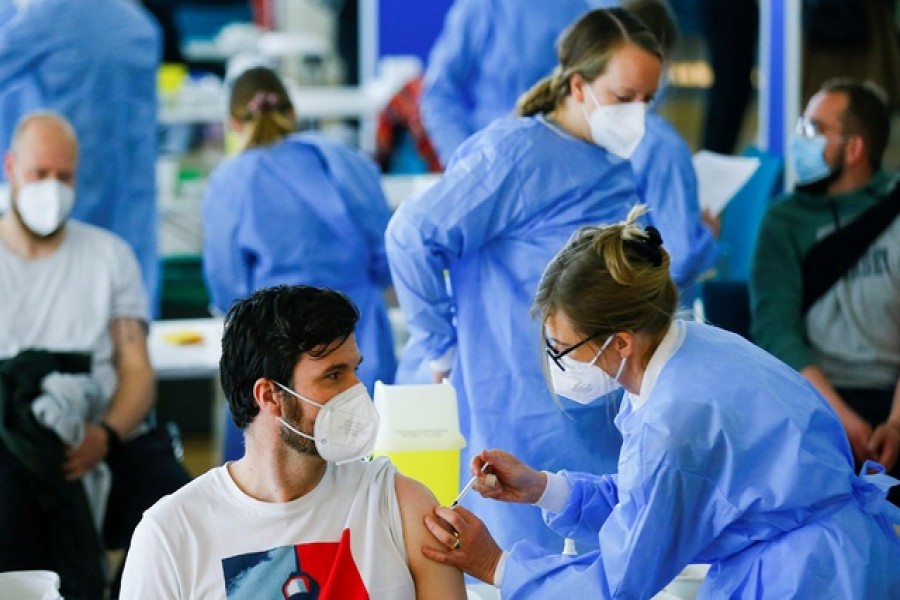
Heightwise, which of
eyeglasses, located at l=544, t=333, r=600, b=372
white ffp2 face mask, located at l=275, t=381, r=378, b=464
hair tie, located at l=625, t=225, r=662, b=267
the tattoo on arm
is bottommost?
the tattoo on arm

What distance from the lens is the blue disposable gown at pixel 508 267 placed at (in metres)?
2.56

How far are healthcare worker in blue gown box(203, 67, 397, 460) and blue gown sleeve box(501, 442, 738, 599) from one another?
63.9 inches

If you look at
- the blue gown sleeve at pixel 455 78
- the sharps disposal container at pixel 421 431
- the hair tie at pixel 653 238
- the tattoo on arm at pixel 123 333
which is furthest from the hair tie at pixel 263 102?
the hair tie at pixel 653 238

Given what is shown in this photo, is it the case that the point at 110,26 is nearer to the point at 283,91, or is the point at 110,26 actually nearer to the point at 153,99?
the point at 153,99

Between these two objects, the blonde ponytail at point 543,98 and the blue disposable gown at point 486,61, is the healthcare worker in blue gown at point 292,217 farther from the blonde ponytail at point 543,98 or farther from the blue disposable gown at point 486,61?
the blonde ponytail at point 543,98

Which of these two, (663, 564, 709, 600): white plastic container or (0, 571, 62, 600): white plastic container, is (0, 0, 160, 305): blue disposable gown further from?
(663, 564, 709, 600): white plastic container

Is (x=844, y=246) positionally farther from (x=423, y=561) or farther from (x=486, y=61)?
(x=423, y=561)

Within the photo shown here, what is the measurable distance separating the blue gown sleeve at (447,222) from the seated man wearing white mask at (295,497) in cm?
64

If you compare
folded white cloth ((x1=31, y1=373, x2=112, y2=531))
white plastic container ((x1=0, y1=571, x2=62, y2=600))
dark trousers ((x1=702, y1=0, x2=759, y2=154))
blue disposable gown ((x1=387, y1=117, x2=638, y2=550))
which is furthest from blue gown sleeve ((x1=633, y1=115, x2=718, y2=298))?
dark trousers ((x1=702, y1=0, x2=759, y2=154))

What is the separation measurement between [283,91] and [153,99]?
0.65 m

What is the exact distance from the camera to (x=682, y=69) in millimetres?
5496

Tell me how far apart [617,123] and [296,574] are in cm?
111

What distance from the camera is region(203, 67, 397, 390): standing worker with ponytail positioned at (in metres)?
3.52

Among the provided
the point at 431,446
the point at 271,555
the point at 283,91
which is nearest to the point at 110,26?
the point at 283,91
